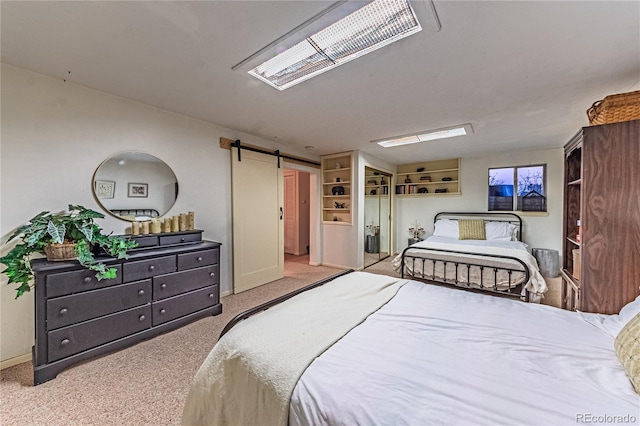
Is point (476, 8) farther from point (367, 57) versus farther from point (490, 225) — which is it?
point (490, 225)

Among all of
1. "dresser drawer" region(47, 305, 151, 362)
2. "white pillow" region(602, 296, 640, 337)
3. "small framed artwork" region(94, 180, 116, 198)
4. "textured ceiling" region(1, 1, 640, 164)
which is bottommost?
"dresser drawer" region(47, 305, 151, 362)

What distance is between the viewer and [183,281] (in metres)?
2.53

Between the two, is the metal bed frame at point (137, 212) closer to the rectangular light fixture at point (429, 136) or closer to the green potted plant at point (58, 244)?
the green potted plant at point (58, 244)

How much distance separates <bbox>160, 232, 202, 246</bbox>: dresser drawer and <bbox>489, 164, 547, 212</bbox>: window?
5517 mm

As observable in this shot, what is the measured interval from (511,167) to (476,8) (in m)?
4.59

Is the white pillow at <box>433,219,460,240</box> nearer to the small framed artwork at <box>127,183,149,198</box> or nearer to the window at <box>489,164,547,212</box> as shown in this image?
the window at <box>489,164,547,212</box>

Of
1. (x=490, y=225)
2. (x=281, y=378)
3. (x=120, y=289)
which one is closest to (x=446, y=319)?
(x=281, y=378)

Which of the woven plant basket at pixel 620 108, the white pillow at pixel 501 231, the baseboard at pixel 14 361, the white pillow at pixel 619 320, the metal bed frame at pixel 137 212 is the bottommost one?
the baseboard at pixel 14 361

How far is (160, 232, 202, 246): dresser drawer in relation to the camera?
2.62 metres

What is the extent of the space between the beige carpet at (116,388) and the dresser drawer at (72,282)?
2.02 ft

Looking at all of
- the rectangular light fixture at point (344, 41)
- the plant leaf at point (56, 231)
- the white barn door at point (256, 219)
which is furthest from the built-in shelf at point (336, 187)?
the plant leaf at point (56, 231)

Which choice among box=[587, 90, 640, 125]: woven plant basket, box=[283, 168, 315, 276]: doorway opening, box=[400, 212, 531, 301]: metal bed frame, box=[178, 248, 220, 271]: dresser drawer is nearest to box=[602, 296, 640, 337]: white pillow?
box=[587, 90, 640, 125]: woven plant basket

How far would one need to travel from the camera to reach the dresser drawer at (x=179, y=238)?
2.62 m

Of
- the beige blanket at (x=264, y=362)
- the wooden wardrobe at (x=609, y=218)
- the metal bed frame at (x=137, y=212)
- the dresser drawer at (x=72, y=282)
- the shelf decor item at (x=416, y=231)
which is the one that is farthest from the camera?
the shelf decor item at (x=416, y=231)
